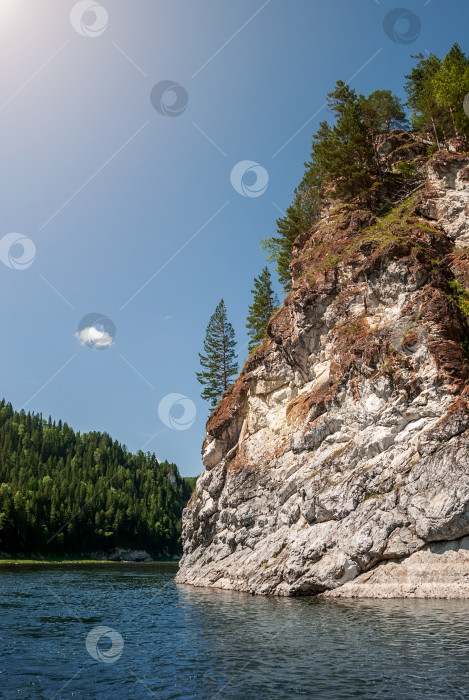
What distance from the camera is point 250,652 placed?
18234 mm

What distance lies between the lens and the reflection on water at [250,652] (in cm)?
1384

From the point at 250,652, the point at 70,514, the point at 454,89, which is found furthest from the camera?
the point at 70,514

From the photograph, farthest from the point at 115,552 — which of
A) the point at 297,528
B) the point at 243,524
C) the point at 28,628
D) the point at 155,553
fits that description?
the point at 28,628

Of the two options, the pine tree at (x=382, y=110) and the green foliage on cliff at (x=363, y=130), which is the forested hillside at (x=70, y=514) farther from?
the pine tree at (x=382, y=110)

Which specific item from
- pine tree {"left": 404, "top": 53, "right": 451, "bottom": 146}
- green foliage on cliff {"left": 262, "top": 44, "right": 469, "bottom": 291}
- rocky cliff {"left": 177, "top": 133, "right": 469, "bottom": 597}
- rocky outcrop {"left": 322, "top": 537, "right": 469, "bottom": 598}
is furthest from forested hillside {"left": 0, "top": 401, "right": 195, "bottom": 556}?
pine tree {"left": 404, "top": 53, "right": 451, "bottom": 146}

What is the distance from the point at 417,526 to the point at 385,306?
838 inches

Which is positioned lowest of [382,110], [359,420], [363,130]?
[359,420]

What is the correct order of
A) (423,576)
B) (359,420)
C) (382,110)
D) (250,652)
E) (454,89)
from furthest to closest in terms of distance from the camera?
1. (382,110)
2. (454,89)
3. (359,420)
4. (423,576)
5. (250,652)

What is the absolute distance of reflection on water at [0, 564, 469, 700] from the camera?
545 inches

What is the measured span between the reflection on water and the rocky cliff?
5172 mm

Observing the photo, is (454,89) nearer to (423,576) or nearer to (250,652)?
(423,576)

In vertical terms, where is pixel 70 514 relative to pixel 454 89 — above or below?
below

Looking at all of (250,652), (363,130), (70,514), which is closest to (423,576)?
(250,652)

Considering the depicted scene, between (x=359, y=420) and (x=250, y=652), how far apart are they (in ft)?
83.4
